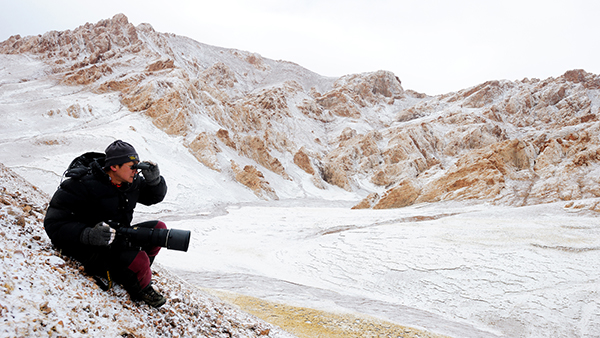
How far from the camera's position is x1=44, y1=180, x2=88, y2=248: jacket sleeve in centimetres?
289

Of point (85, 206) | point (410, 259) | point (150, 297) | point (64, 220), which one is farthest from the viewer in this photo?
point (410, 259)

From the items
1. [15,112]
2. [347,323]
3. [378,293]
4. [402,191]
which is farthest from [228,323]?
[15,112]

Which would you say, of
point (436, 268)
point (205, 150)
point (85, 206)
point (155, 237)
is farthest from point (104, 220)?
point (205, 150)

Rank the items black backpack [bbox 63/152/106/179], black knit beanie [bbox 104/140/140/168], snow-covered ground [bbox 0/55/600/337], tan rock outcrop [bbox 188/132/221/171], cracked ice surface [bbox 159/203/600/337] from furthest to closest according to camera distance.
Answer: tan rock outcrop [bbox 188/132/221/171] → snow-covered ground [bbox 0/55/600/337] → cracked ice surface [bbox 159/203/600/337] → black knit beanie [bbox 104/140/140/168] → black backpack [bbox 63/152/106/179]

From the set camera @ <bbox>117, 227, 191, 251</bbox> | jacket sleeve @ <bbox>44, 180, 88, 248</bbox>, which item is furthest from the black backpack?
camera @ <bbox>117, 227, 191, 251</bbox>

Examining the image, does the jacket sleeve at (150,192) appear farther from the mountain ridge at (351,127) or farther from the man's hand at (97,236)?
the mountain ridge at (351,127)

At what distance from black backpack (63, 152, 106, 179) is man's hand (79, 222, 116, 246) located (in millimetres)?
616

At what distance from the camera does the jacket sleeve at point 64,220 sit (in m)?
2.89

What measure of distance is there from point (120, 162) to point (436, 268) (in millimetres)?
13124

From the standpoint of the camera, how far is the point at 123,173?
328 centimetres

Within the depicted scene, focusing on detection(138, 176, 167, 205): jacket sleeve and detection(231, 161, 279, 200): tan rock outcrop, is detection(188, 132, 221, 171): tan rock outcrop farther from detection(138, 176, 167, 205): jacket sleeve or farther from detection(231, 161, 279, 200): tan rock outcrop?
detection(138, 176, 167, 205): jacket sleeve

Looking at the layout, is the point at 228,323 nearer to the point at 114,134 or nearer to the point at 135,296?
the point at 135,296

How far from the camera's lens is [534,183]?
24891 mm

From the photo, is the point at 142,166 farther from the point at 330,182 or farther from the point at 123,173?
the point at 330,182
